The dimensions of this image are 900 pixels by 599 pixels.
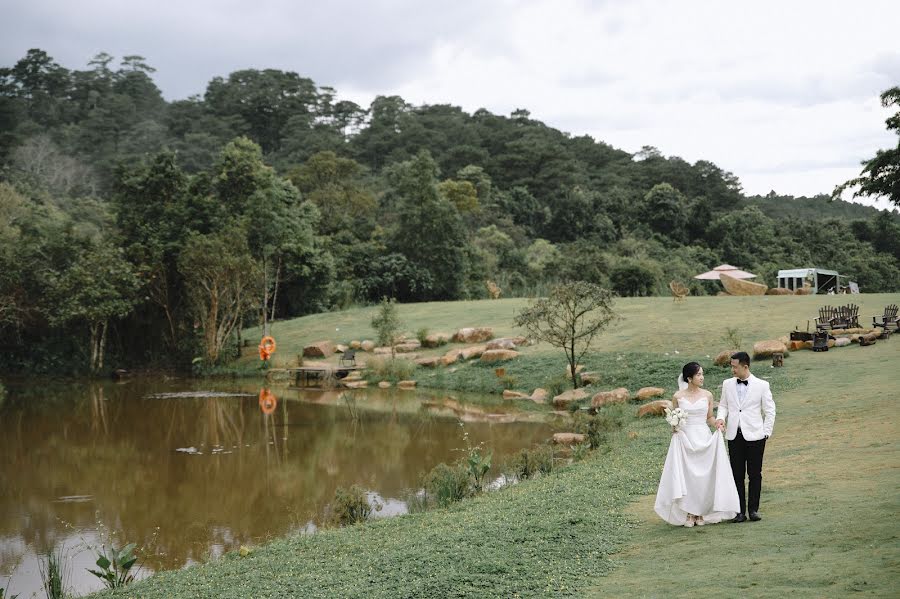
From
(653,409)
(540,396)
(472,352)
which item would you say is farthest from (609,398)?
(472,352)

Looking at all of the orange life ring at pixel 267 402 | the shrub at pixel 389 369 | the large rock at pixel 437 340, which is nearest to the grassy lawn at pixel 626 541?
the orange life ring at pixel 267 402

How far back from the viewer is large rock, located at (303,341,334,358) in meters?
31.4

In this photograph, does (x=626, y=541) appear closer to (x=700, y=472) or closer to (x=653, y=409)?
(x=700, y=472)

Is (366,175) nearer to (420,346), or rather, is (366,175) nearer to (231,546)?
(420,346)

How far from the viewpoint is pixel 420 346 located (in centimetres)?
3103

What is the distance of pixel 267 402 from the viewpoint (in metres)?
24.8

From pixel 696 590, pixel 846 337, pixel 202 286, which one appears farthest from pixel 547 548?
pixel 202 286

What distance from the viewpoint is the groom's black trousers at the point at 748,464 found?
26.0 feet

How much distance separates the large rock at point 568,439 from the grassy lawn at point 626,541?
131cm

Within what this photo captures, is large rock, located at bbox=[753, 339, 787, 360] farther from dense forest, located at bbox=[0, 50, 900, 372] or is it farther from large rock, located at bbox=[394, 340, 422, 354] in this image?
dense forest, located at bbox=[0, 50, 900, 372]

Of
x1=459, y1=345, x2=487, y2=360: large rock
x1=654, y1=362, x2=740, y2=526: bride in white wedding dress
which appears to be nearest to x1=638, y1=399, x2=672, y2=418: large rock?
x1=654, y1=362, x2=740, y2=526: bride in white wedding dress

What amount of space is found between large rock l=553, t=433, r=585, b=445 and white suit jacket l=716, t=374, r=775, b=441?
8543 millimetres

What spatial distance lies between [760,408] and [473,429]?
39.3 ft

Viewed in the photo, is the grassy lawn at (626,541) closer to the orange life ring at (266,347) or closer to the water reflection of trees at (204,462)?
the water reflection of trees at (204,462)
